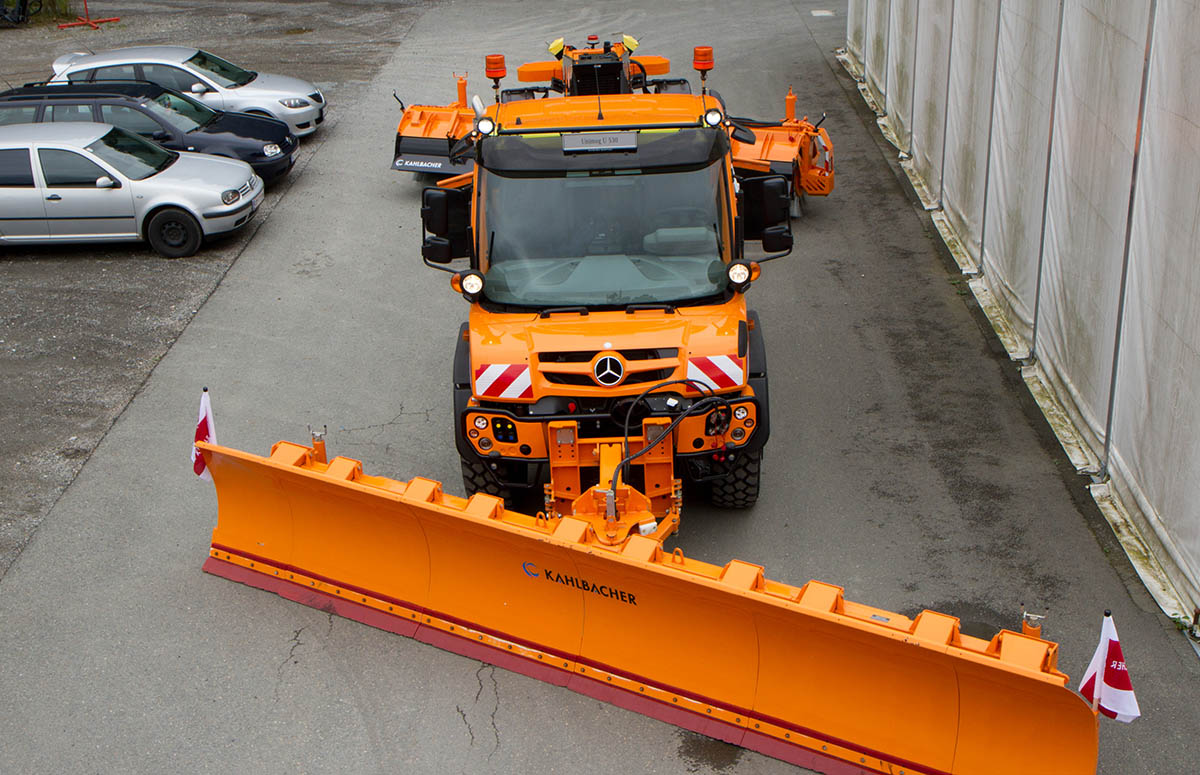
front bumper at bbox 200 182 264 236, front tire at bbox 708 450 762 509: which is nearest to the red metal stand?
front bumper at bbox 200 182 264 236

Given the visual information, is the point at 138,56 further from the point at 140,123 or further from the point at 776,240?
the point at 776,240

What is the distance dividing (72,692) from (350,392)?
400cm

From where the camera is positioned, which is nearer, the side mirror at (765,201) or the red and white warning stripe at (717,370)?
the red and white warning stripe at (717,370)

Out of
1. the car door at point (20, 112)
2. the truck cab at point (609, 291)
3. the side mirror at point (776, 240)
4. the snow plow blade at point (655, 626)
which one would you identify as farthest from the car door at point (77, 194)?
the side mirror at point (776, 240)

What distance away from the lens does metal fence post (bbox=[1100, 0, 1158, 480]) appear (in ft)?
25.0

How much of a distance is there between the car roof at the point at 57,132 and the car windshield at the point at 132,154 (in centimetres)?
12

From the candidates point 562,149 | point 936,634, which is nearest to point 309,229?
point 562,149

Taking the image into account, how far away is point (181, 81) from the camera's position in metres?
17.8

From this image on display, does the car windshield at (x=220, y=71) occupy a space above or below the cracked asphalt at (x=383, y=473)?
above

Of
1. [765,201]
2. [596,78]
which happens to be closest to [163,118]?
[596,78]

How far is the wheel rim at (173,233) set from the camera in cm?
1359

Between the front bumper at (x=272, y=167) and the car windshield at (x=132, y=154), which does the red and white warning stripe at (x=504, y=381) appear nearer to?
the car windshield at (x=132, y=154)

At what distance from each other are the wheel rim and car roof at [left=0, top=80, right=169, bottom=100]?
3.01m

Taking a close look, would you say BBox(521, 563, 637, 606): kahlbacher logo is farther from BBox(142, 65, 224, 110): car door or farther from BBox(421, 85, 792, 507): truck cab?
BBox(142, 65, 224, 110): car door
